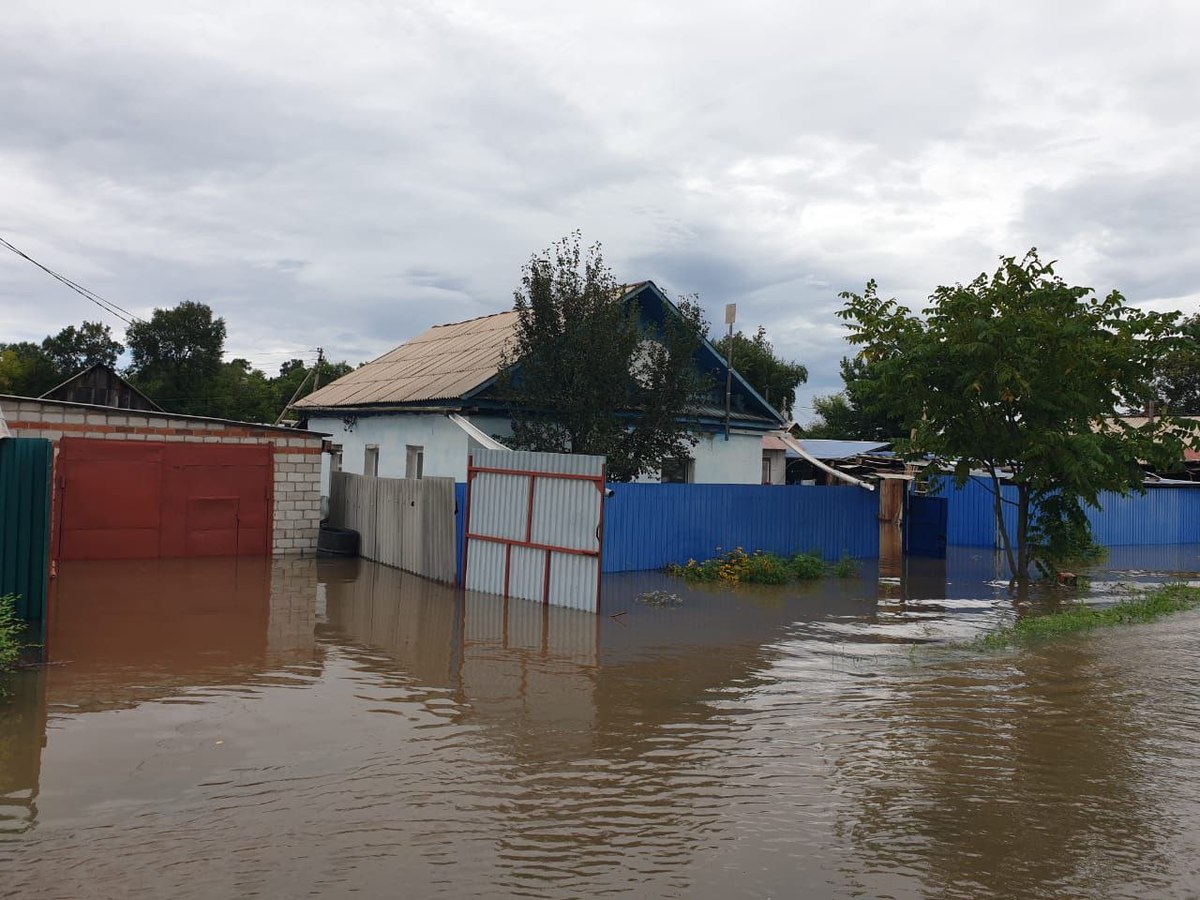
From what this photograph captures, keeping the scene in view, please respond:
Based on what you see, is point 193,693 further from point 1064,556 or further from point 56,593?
point 1064,556

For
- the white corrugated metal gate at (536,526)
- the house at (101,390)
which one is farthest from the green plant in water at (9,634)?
the house at (101,390)

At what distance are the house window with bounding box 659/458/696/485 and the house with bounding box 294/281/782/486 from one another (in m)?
0.02

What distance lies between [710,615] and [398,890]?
843 cm

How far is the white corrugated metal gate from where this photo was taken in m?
12.4

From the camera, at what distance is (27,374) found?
5288 cm

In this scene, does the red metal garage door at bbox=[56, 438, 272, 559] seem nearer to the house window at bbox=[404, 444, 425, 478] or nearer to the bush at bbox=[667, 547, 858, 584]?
the house window at bbox=[404, 444, 425, 478]

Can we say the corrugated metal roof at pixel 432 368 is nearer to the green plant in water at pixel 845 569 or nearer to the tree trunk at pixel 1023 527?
the green plant in water at pixel 845 569

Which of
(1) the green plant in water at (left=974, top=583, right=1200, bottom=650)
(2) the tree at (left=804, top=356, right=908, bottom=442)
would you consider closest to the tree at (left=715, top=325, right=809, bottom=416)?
(2) the tree at (left=804, top=356, right=908, bottom=442)

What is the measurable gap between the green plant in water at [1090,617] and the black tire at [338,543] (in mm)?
11372

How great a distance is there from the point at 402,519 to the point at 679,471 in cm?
717

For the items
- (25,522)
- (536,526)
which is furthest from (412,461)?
(25,522)

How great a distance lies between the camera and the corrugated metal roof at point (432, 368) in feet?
63.0

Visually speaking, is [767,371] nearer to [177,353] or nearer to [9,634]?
[177,353]

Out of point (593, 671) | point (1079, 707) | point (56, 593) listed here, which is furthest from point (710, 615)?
point (56, 593)
